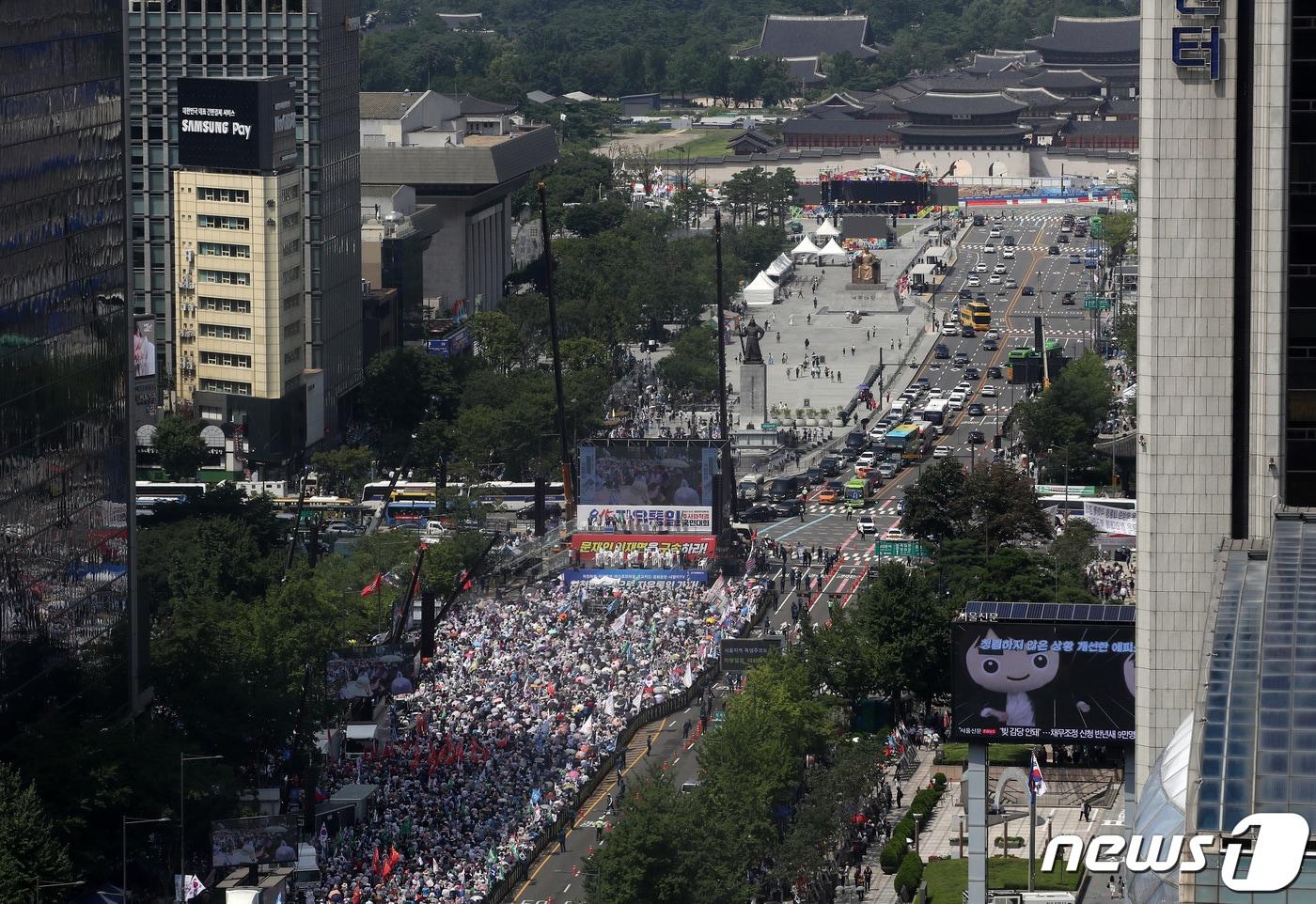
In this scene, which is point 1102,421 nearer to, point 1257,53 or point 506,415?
point 506,415

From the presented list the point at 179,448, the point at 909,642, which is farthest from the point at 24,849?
the point at 179,448

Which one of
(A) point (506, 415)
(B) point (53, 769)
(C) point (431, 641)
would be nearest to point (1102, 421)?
(A) point (506, 415)

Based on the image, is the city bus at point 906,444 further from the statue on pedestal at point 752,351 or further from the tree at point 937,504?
the tree at point 937,504

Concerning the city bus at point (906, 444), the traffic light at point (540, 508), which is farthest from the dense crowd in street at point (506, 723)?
the city bus at point (906, 444)

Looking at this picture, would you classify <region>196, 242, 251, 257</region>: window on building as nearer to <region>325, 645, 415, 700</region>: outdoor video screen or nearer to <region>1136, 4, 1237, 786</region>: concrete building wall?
<region>325, 645, 415, 700</region>: outdoor video screen

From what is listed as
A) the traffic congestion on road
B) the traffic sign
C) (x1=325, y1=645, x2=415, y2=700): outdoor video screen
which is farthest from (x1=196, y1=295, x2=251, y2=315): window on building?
(x1=325, y1=645, x2=415, y2=700): outdoor video screen
